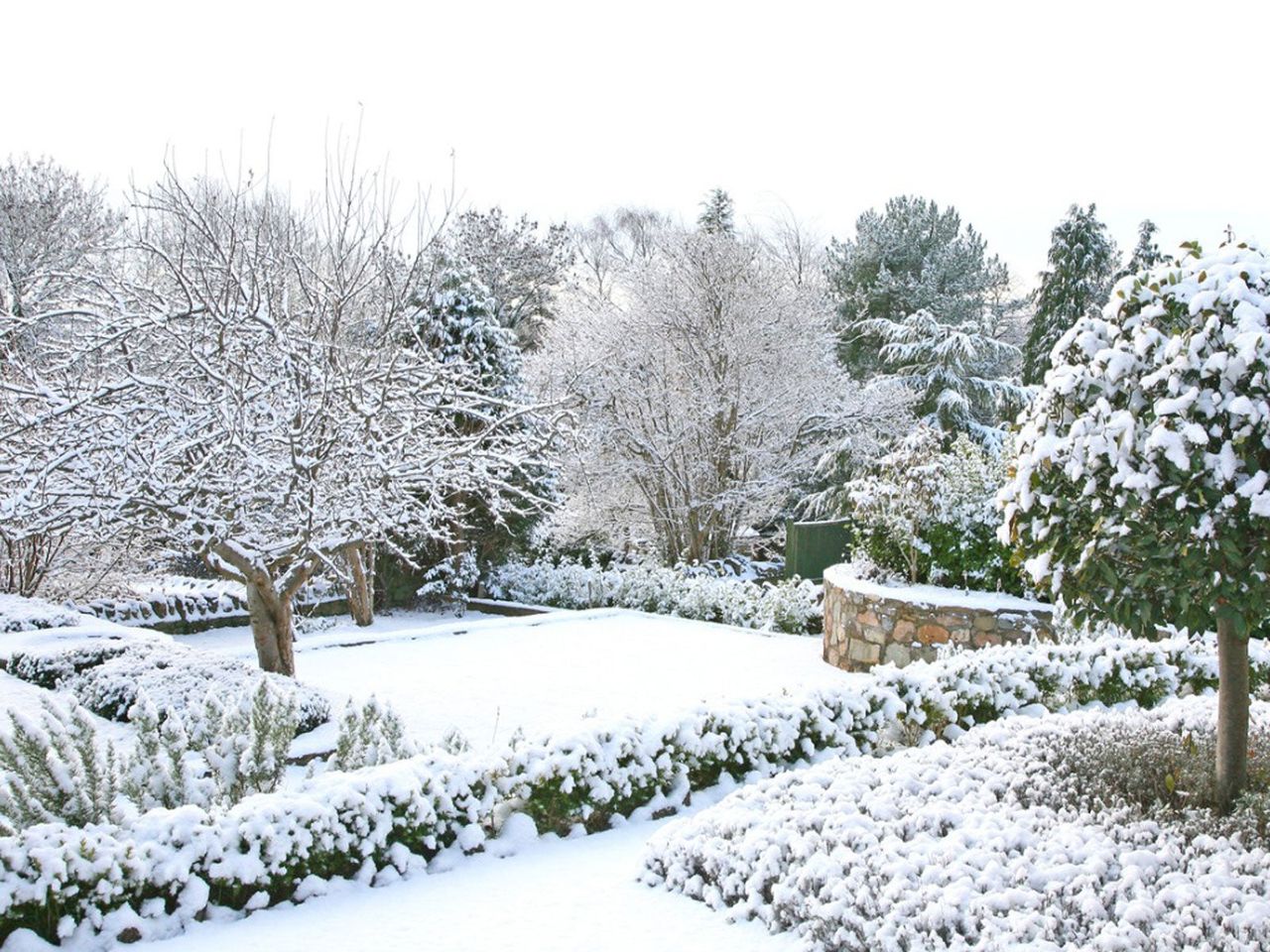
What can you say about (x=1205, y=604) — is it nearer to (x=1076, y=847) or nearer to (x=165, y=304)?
(x=1076, y=847)

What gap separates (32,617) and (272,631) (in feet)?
12.0

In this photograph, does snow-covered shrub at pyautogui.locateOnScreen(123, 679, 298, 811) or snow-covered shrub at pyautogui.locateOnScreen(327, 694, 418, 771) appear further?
snow-covered shrub at pyautogui.locateOnScreen(327, 694, 418, 771)

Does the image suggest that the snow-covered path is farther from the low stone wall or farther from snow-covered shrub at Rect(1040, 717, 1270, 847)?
the low stone wall

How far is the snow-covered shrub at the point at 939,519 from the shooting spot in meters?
8.23

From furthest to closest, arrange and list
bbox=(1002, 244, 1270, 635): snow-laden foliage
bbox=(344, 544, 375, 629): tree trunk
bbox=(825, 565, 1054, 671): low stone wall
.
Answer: bbox=(344, 544, 375, 629): tree trunk
bbox=(825, 565, 1054, 671): low stone wall
bbox=(1002, 244, 1270, 635): snow-laden foliage

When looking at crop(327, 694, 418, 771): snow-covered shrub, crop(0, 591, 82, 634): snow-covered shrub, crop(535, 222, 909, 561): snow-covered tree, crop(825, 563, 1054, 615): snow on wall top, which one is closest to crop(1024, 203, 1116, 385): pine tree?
crop(535, 222, 909, 561): snow-covered tree

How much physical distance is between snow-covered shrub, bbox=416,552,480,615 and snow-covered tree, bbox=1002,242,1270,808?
10.7m

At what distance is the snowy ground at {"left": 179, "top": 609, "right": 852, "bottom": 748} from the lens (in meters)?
6.98

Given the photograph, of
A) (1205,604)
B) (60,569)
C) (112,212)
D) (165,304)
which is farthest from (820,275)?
(1205,604)

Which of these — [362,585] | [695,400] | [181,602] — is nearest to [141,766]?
[362,585]

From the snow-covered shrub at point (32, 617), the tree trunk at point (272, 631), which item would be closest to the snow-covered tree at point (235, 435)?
the tree trunk at point (272, 631)

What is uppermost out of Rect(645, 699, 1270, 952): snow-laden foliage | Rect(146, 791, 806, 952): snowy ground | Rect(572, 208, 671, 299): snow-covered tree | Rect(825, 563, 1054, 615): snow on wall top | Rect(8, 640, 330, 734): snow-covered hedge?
Rect(572, 208, 671, 299): snow-covered tree

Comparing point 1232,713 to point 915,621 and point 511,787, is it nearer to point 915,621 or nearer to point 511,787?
point 511,787

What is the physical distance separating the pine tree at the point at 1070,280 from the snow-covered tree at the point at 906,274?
4.61 ft
